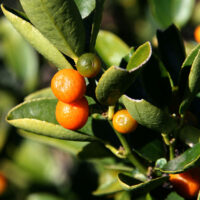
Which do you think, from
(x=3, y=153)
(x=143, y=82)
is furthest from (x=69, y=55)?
(x=3, y=153)

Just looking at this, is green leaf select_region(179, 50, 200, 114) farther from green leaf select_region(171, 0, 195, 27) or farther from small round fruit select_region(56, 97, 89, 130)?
green leaf select_region(171, 0, 195, 27)

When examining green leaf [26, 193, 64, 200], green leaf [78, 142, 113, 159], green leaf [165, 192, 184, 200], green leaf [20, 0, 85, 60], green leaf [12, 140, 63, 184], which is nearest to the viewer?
green leaf [20, 0, 85, 60]

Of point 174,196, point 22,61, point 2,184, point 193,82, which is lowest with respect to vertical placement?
point 2,184

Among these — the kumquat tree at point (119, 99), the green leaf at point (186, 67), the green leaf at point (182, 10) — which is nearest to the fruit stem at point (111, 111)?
the kumquat tree at point (119, 99)

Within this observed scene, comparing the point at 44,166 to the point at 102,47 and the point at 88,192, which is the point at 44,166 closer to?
the point at 88,192

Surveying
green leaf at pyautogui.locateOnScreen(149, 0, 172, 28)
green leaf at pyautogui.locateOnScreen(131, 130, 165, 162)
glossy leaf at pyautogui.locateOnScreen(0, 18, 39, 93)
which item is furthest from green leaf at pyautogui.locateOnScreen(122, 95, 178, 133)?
glossy leaf at pyautogui.locateOnScreen(0, 18, 39, 93)

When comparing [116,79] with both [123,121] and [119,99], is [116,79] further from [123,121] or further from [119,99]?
[119,99]

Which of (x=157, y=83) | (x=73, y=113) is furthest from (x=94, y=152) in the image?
(x=73, y=113)
